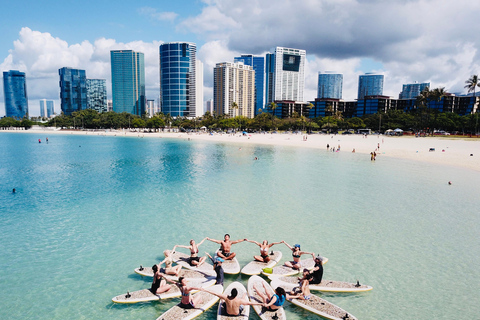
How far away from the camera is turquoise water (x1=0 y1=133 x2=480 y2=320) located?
35.3 ft

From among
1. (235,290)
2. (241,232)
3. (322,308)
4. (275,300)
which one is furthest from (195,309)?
(241,232)

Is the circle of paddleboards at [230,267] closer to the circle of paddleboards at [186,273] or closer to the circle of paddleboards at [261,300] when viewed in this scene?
the circle of paddleboards at [186,273]

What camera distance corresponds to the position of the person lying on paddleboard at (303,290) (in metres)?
10.1

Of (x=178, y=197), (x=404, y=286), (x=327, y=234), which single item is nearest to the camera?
(x=404, y=286)

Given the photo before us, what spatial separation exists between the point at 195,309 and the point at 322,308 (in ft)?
14.2

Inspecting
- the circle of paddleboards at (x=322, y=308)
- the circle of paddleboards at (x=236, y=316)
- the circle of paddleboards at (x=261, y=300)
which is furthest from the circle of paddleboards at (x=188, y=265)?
the circle of paddleboards at (x=322, y=308)

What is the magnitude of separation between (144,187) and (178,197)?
6.09 metres

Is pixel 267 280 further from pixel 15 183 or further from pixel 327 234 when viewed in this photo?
pixel 15 183

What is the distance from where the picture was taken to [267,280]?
11.7 meters

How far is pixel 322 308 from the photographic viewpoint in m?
9.59

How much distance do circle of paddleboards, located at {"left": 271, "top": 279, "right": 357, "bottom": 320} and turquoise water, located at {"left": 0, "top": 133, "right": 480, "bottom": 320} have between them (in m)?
0.40

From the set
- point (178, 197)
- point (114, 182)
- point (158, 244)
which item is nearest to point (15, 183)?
point (114, 182)

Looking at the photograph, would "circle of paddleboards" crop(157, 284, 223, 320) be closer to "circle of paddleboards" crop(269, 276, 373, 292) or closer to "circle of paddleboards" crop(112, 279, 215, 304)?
"circle of paddleboards" crop(112, 279, 215, 304)

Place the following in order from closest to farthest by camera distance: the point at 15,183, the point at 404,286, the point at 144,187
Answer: the point at 404,286 → the point at 144,187 → the point at 15,183
